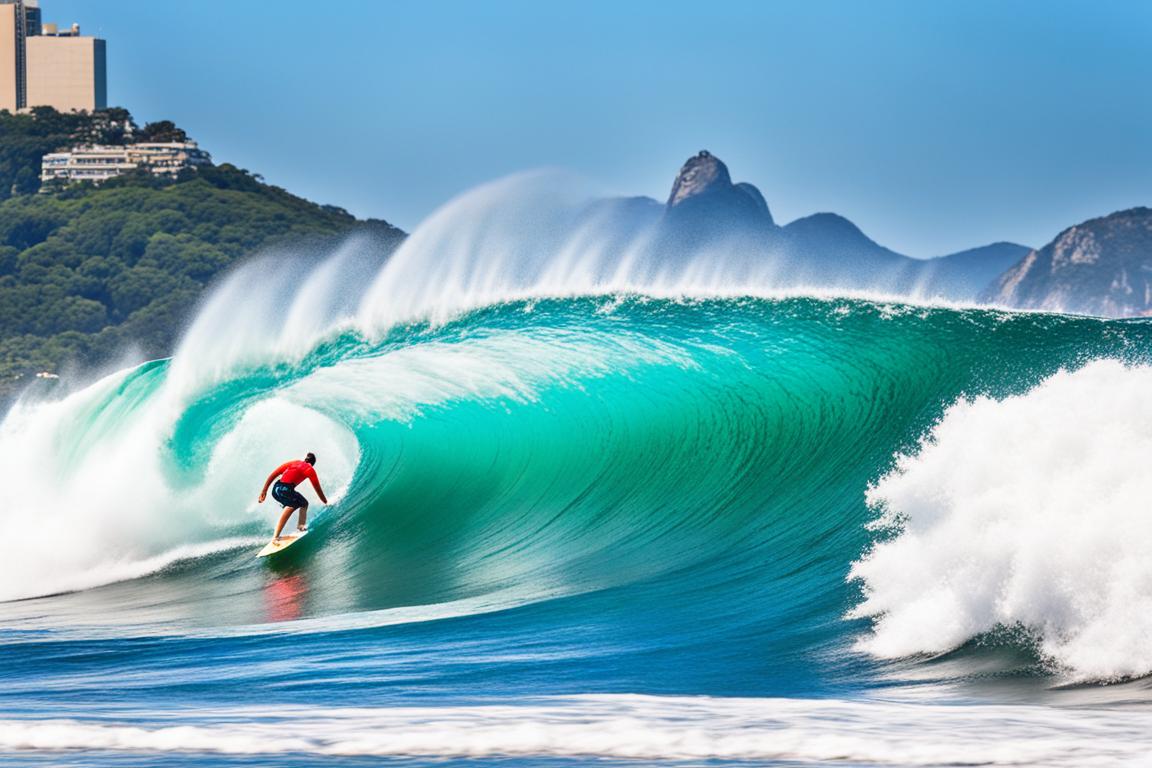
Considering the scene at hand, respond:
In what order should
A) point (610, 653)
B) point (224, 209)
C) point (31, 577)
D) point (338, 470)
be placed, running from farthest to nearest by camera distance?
point (224, 209) < point (338, 470) < point (31, 577) < point (610, 653)

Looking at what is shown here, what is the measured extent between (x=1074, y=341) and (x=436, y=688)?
7330 millimetres

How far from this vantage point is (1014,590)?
8.24 metres

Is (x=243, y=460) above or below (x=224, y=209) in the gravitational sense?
below

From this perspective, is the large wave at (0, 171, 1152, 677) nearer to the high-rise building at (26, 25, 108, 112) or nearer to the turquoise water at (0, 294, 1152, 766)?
the turquoise water at (0, 294, 1152, 766)

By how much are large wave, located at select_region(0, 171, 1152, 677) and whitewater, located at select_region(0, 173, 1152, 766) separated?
0.03 m

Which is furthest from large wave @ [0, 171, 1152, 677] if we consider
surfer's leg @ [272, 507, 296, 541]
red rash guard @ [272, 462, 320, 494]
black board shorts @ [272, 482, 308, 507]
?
red rash guard @ [272, 462, 320, 494]

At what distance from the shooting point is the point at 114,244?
470ft

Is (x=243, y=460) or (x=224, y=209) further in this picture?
(x=224, y=209)

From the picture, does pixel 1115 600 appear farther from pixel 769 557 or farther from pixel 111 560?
pixel 111 560

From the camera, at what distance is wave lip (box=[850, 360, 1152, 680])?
771 cm

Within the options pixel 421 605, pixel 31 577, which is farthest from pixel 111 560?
pixel 421 605

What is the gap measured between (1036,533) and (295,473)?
8.03m

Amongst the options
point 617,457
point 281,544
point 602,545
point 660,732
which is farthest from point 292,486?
point 660,732

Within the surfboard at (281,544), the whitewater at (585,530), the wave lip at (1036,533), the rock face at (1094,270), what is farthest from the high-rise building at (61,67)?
the wave lip at (1036,533)
